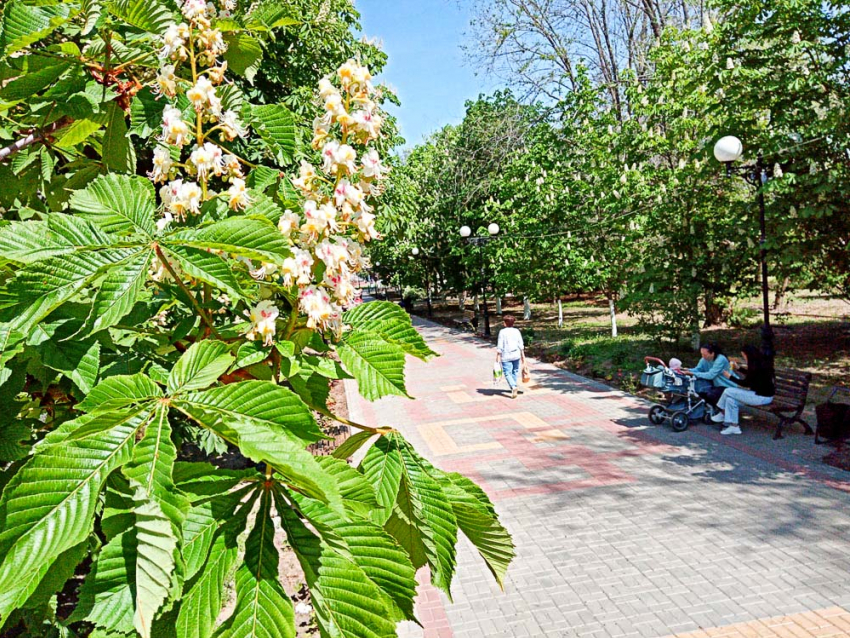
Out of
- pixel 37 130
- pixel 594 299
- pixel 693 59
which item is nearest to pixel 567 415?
pixel 693 59

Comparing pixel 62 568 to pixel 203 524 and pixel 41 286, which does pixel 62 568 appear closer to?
pixel 203 524

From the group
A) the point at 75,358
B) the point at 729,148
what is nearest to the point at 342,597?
the point at 75,358

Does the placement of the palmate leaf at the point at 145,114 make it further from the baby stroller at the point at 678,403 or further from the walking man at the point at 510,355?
the walking man at the point at 510,355

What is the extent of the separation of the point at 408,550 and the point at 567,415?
972 cm

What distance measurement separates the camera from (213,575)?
0.89 metres

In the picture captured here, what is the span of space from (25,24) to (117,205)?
2.12 ft

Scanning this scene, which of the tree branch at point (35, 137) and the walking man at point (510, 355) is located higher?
the tree branch at point (35, 137)

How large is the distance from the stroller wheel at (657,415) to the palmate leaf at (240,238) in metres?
9.42

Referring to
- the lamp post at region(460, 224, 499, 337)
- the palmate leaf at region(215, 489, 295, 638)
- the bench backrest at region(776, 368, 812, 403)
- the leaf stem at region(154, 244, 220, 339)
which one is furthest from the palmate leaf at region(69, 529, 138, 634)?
the lamp post at region(460, 224, 499, 337)

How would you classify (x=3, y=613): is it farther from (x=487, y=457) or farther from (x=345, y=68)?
(x=487, y=457)

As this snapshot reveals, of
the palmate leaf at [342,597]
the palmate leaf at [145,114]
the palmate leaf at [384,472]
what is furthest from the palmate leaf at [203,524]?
the palmate leaf at [145,114]

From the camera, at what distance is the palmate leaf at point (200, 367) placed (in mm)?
1003

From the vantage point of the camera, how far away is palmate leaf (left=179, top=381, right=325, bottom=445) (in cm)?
90

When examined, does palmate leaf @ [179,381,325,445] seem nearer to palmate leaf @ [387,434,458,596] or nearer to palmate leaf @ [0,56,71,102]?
palmate leaf @ [387,434,458,596]
